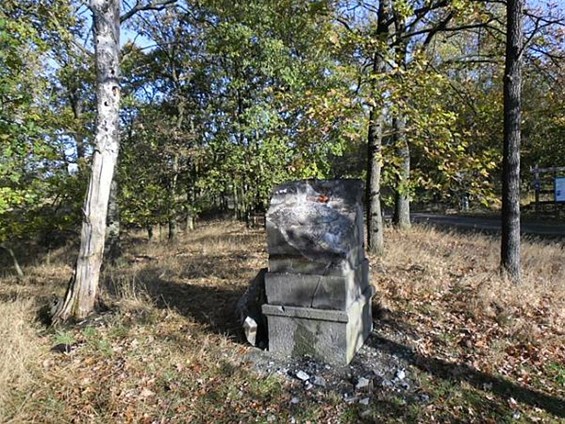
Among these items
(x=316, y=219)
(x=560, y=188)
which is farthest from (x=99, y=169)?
(x=560, y=188)

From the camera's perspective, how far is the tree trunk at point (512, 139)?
570cm

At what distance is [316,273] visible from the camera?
3.76 metres

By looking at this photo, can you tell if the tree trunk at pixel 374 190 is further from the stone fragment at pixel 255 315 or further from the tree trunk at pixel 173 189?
the tree trunk at pixel 173 189

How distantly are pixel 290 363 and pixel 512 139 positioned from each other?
15.4 ft

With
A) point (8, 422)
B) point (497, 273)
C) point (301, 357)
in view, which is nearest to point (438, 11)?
point (497, 273)

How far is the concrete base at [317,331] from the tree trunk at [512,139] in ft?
10.4

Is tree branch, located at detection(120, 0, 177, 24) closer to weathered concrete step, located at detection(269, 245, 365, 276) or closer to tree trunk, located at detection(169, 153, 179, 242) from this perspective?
weathered concrete step, located at detection(269, 245, 365, 276)

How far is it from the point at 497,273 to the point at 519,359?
2325 mm

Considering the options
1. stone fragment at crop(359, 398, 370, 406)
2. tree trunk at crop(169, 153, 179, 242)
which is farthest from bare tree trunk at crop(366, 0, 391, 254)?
tree trunk at crop(169, 153, 179, 242)

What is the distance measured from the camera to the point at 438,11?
9.20 meters

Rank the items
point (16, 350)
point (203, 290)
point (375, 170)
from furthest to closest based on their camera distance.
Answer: point (375, 170), point (203, 290), point (16, 350)

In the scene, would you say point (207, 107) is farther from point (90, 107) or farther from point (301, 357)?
point (301, 357)

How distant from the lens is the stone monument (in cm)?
371

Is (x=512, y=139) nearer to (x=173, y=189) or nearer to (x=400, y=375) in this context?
(x=400, y=375)
